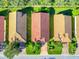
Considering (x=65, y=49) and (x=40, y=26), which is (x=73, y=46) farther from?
(x=40, y=26)

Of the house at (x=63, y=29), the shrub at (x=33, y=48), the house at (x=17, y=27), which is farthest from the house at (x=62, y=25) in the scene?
the house at (x=17, y=27)

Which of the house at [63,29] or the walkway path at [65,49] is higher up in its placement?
the house at [63,29]

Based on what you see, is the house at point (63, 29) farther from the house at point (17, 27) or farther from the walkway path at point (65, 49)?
the house at point (17, 27)

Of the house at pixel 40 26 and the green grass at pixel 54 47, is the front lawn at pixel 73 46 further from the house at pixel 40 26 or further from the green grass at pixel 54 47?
the house at pixel 40 26

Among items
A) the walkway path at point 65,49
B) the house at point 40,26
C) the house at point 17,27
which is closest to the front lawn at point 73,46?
the walkway path at point 65,49

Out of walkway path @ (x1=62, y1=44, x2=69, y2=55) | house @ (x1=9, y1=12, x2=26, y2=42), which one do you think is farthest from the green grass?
house @ (x1=9, y1=12, x2=26, y2=42)

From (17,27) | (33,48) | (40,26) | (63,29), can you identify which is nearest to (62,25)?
(63,29)

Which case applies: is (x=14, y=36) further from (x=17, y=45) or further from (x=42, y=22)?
(x=42, y=22)
